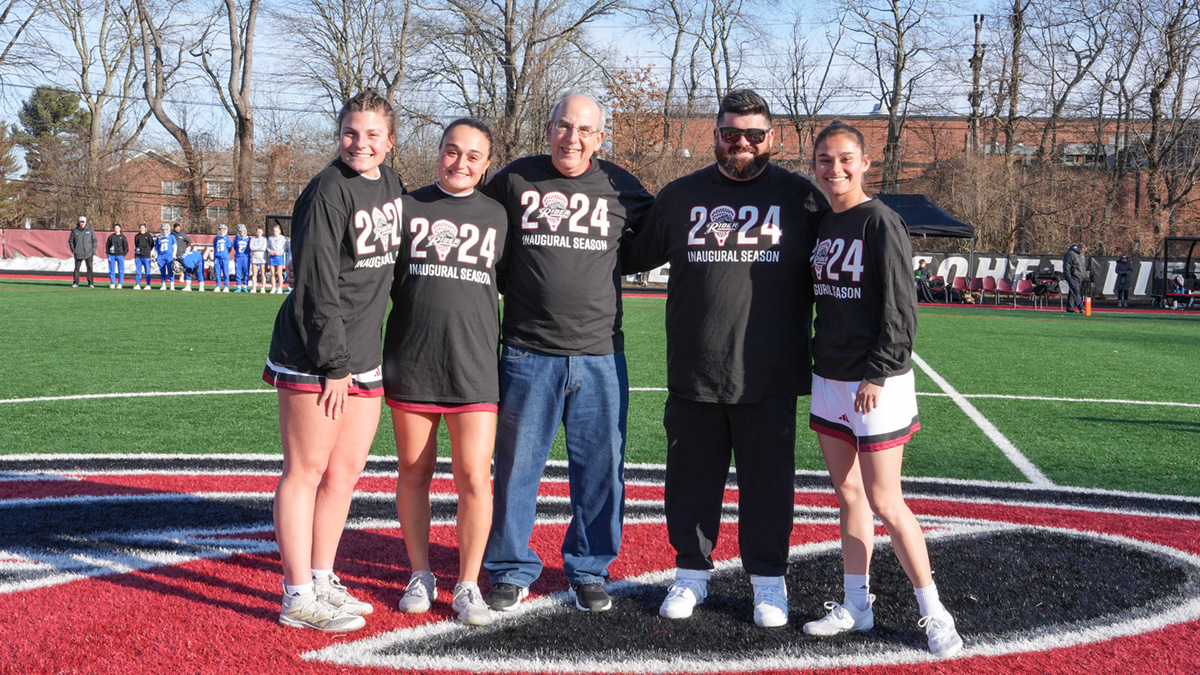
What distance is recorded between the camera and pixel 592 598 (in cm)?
374

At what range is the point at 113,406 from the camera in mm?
8023

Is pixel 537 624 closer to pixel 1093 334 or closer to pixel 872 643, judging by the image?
pixel 872 643

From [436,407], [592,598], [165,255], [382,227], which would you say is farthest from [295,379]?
[165,255]

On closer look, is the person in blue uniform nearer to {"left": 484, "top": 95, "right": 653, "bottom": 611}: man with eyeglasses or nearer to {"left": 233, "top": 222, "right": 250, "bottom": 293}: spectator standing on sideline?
{"left": 233, "top": 222, "right": 250, "bottom": 293}: spectator standing on sideline

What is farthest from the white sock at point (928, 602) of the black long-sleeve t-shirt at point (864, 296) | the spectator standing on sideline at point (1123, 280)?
the spectator standing on sideline at point (1123, 280)

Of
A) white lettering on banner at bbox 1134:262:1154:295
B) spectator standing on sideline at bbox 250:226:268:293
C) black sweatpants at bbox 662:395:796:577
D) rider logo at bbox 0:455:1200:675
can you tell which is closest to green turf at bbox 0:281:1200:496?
rider logo at bbox 0:455:1200:675

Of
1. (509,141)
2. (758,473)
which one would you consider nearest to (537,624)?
(758,473)

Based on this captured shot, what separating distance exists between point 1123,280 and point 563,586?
30.3 metres

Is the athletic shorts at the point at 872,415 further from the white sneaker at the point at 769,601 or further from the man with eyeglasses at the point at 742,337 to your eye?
the white sneaker at the point at 769,601

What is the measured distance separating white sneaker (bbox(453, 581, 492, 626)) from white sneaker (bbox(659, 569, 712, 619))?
70 cm

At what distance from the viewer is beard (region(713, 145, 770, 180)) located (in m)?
3.78

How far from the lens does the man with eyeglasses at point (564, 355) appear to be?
12.4 ft

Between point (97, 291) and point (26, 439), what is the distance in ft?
64.7

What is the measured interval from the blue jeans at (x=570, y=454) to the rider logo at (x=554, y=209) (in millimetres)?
547
